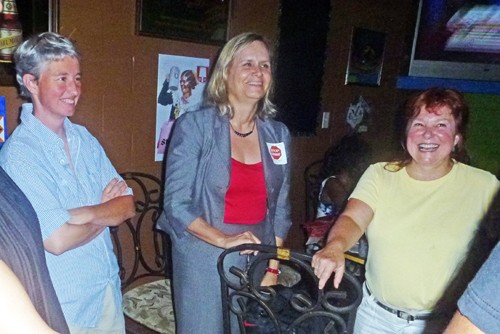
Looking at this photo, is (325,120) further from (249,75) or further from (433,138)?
(433,138)

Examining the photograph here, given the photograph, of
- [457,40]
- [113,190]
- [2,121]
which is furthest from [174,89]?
[457,40]

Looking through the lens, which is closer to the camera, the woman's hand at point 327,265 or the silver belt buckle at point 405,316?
the woman's hand at point 327,265

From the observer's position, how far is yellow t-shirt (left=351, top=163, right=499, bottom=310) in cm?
152

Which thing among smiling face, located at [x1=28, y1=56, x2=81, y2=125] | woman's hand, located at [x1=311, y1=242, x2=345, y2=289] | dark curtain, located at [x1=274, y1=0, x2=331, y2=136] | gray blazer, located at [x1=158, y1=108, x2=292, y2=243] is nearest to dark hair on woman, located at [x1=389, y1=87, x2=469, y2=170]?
woman's hand, located at [x1=311, y1=242, x2=345, y2=289]

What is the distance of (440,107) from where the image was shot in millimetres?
1621

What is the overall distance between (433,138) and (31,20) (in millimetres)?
1728

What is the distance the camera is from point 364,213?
1611mm

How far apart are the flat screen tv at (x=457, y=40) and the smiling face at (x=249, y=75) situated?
10.6ft

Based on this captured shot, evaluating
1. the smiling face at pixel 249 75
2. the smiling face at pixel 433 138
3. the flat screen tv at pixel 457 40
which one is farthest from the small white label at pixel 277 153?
the flat screen tv at pixel 457 40

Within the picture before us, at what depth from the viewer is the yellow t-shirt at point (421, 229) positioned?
1.52 metres

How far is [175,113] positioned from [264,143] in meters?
1.06

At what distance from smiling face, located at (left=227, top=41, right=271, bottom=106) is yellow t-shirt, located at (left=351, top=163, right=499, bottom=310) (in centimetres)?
56

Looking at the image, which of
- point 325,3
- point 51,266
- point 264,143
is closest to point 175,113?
point 264,143

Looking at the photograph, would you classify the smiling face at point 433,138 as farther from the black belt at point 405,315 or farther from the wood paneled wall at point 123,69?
the wood paneled wall at point 123,69
